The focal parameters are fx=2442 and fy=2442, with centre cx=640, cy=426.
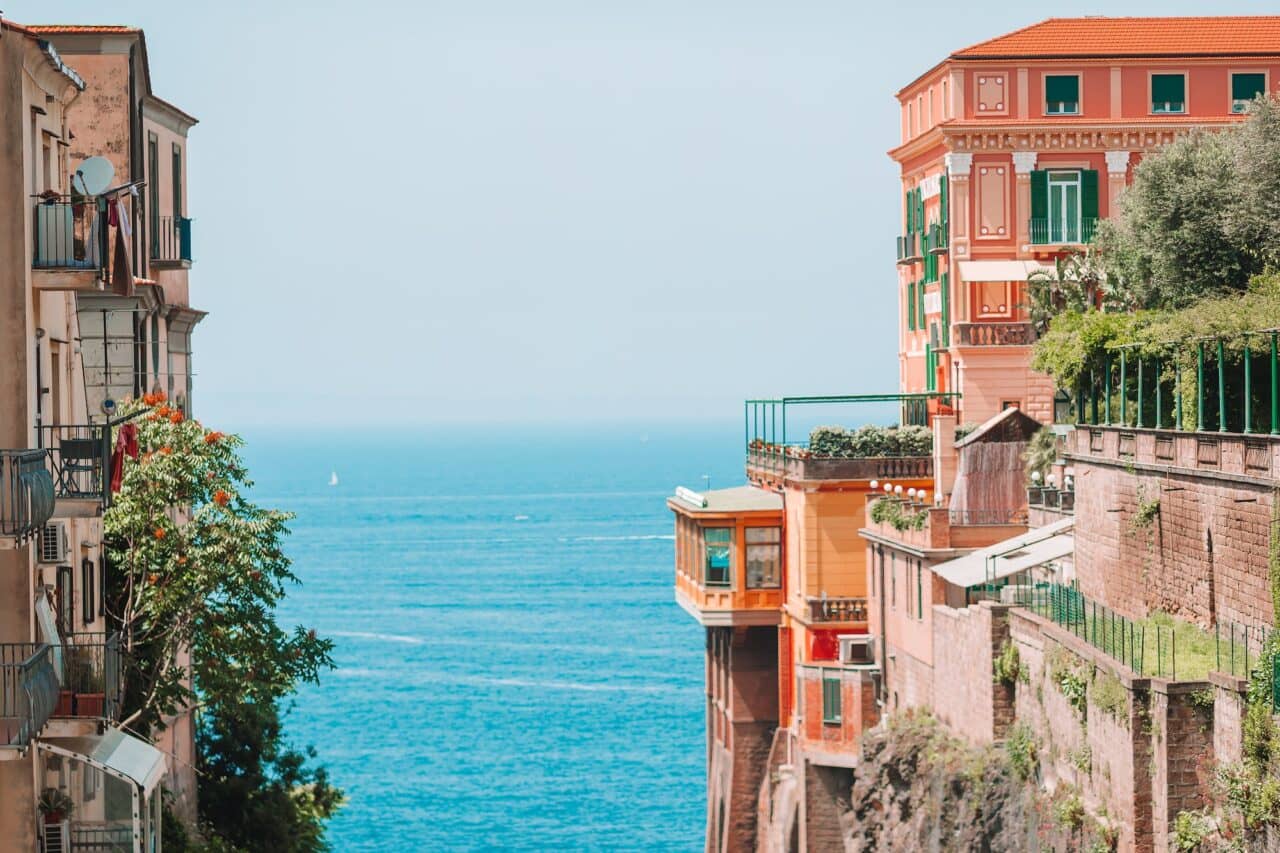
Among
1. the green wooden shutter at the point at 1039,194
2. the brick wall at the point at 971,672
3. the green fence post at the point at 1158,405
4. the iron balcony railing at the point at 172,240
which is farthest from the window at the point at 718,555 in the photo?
the green fence post at the point at 1158,405

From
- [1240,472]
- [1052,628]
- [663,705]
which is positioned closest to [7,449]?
[1240,472]

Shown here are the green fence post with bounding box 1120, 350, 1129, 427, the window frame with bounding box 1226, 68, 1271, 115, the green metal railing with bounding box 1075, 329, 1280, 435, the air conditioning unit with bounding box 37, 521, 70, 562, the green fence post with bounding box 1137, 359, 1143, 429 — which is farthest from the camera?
the window frame with bounding box 1226, 68, 1271, 115

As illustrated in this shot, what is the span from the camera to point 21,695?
75.7ft

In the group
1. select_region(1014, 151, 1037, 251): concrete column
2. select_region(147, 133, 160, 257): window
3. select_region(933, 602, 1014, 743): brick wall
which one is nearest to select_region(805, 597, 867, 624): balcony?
select_region(933, 602, 1014, 743): brick wall

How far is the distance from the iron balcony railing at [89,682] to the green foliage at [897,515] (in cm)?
2373

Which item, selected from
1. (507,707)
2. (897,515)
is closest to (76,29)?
(897,515)

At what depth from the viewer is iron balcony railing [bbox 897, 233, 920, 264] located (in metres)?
61.8

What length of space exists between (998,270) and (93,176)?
34044 mm

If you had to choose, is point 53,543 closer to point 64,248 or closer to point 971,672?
point 64,248

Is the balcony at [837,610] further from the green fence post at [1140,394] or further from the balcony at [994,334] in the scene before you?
the green fence post at [1140,394]

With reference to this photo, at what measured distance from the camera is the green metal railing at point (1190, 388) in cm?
3148

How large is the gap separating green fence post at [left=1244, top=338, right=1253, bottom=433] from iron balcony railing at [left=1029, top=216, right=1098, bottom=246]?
25532 mm

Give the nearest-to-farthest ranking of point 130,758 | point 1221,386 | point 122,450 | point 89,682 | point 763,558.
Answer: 1. point 89,682
2. point 130,758
3. point 122,450
4. point 1221,386
5. point 763,558

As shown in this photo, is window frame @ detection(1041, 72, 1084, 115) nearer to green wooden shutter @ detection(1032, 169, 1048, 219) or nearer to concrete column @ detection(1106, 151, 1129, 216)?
concrete column @ detection(1106, 151, 1129, 216)
